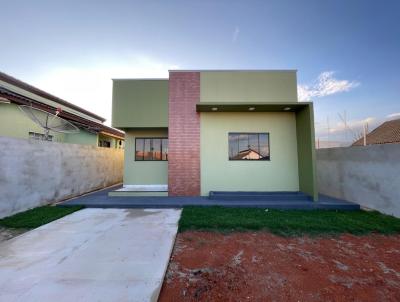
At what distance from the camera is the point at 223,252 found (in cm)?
305

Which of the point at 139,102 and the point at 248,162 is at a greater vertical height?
the point at 139,102

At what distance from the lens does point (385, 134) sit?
16.3 m

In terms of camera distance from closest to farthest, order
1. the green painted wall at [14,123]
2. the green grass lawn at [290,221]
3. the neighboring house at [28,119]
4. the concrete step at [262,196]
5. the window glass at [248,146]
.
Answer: the green grass lawn at [290,221], the concrete step at [262,196], the neighboring house at [28,119], the window glass at [248,146], the green painted wall at [14,123]

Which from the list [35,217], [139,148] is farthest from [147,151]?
[35,217]

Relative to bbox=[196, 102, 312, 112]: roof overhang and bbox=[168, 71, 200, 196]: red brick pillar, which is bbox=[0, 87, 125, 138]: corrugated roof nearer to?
bbox=[168, 71, 200, 196]: red brick pillar

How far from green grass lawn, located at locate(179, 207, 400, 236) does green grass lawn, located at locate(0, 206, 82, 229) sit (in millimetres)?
3557

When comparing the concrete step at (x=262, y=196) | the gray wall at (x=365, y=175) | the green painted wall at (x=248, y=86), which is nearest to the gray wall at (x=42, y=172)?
the concrete step at (x=262, y=196)

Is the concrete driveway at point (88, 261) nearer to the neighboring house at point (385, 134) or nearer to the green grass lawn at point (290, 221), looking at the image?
the green grass lawn at point (290, 221)

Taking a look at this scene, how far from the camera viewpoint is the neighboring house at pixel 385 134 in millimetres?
14938

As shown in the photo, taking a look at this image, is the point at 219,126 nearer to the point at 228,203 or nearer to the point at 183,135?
the point at 183,135

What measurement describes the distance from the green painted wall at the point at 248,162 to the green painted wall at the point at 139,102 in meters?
1.92

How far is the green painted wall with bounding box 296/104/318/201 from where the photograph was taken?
229 inches

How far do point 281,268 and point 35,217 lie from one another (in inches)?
240

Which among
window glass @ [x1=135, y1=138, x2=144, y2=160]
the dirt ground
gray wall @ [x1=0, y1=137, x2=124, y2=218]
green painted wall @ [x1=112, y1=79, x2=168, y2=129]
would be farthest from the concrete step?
gray wall @ [x1=0, y1=137, x2=124, y2=218]
